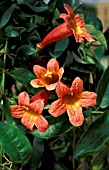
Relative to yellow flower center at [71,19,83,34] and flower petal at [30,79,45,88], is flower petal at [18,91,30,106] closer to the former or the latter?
Result: flower petal at [30,79,45,88]

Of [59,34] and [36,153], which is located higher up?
[59,34]

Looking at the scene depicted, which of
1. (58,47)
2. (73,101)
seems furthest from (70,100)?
(58,47)

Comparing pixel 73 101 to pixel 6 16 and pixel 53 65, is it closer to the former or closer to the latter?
pixel 53 65

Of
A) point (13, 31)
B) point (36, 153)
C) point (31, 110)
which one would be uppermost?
point (13, 31)

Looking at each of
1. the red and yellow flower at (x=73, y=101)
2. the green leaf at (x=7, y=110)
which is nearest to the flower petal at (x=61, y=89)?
the red and yellow flower at (x=73, y=101)

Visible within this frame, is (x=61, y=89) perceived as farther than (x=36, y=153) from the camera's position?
No

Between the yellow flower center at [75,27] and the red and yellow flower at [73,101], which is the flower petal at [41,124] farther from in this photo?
the yellow flower center at [75,27]
